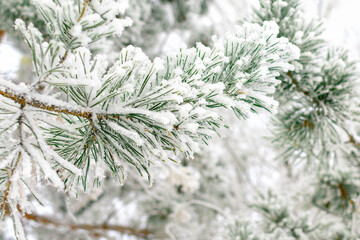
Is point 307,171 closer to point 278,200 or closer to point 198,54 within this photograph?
point 278,200

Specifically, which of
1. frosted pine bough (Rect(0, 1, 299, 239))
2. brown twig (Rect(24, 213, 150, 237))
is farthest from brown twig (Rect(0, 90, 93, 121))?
brown twig (Rect(24, 213, 150, 237))

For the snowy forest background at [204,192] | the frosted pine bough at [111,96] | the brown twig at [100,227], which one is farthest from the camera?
the brown twig at [100,227]

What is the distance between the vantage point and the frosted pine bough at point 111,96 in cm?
57

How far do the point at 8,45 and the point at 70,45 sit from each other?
196 cm

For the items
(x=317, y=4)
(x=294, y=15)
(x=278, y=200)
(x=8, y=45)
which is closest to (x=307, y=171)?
(x=278, y=200)

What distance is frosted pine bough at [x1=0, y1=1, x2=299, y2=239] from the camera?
22.5 inches

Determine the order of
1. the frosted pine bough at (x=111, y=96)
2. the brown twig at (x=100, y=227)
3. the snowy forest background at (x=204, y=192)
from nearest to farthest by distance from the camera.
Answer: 1. the frosted pine bough at (x=111, y=96)
2. the snowy forest background at (x=204, y=192)
3. the brown twig at (x=100, y=227)

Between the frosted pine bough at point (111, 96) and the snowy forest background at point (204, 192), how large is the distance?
0.24ft

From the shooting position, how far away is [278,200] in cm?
170

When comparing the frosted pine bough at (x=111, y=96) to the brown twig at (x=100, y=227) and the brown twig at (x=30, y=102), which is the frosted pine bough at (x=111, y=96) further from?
the brown twig at (x=100, y=227)

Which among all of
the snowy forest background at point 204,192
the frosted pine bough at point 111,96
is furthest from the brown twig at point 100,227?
the frosted pine bough at point 111,96

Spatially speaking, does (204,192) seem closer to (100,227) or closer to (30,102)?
(100,227)

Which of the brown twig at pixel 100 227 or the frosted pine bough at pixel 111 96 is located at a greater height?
the frosted pine bough at pixel 111 96

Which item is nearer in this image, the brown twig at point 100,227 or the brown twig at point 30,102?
the brown twig at point 30,102
